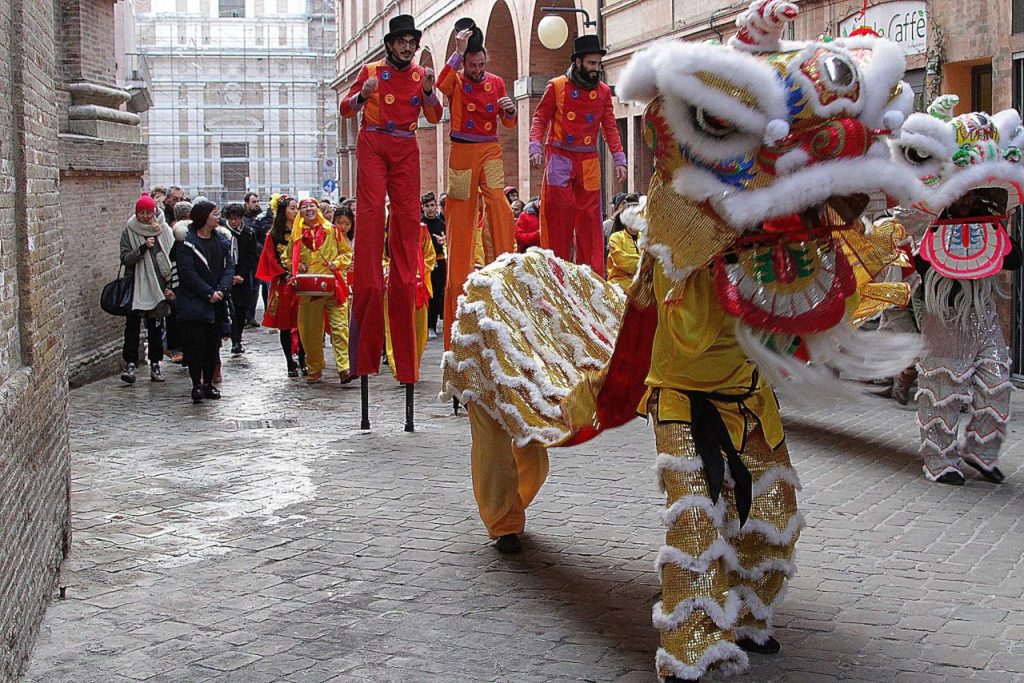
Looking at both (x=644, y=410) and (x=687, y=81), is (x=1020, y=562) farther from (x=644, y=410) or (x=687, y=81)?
(x=687, y=81)

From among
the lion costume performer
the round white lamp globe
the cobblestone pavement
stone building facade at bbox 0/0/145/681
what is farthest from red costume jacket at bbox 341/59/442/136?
the round white lamp globe

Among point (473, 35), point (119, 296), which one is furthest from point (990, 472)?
point (119, 296)

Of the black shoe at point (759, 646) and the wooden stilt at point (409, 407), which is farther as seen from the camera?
the wooden stilt at point (409, 407)

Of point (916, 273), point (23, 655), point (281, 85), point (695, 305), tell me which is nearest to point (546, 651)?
point (695, 305)

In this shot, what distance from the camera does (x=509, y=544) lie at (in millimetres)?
6500

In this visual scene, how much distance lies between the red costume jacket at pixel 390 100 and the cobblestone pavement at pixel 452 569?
2.34 metres

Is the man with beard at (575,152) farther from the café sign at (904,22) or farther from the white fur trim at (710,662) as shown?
the white fur trim at (710,662)

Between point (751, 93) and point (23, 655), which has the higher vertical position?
point (751, 93)

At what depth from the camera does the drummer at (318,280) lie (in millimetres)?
13289

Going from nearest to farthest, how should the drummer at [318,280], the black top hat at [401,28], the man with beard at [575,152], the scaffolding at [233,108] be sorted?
the black top hat at [401,28] < the man with beard at [575,152] < the drummer at [318,280] < the scaffolding at [233,108]

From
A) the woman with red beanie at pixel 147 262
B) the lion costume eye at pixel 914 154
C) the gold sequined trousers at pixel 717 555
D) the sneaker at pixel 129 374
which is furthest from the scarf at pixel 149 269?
the gold sequined trousers at pixel 717 555

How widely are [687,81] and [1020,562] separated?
10.5 feet

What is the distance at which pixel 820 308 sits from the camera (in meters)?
4.58

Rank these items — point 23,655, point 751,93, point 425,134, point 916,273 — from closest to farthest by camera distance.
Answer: point 751,93 → point 23,655 → point 916,273 → point 425,134
